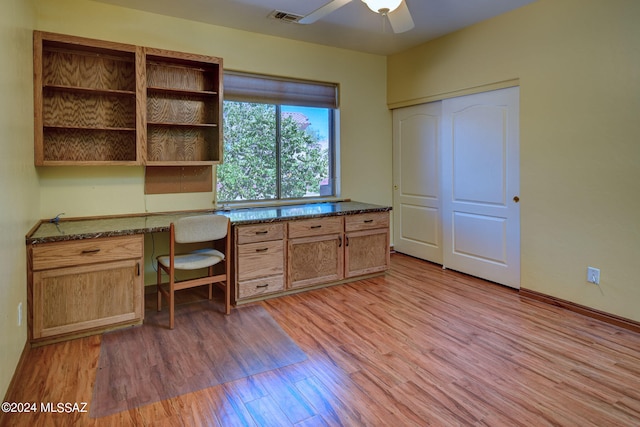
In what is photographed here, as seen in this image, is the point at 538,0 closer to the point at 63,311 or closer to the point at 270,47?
the point at 270,47

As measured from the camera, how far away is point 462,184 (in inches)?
164

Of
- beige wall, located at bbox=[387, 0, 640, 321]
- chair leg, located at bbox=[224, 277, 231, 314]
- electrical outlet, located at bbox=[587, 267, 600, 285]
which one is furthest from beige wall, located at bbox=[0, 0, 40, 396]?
electrical outlet, located at bbox=[587, 267, 600, 285]

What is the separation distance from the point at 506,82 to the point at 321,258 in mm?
2442

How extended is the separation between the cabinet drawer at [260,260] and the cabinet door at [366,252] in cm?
75

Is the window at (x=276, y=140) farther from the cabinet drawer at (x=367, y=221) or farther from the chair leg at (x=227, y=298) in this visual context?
the chair leg at (x=227, y=298)

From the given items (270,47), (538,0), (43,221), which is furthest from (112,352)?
(538,0)

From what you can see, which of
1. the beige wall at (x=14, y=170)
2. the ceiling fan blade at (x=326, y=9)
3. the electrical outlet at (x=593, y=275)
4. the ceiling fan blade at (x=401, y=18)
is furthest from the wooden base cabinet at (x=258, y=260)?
the electrical outlet at (x=593, y=275)

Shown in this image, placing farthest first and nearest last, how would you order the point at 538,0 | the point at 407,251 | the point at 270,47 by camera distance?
the point at 407,251
the point at 270,47
the point at 538,0

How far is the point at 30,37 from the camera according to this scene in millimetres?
2648

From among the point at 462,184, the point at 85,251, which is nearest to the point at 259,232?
the point at 85,251

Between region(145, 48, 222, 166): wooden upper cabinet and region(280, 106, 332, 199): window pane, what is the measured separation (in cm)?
87

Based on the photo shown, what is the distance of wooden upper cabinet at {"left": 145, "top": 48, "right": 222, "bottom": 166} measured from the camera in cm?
344

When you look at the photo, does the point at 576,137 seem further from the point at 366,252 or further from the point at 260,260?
the point at 260,260

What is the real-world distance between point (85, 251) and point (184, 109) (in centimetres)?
168
